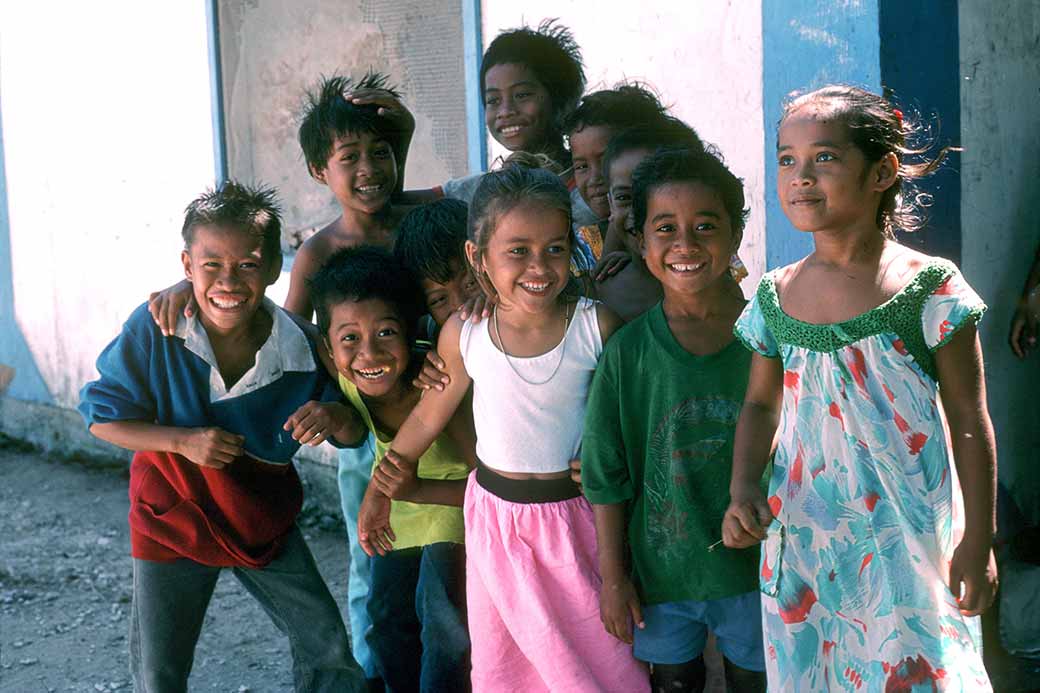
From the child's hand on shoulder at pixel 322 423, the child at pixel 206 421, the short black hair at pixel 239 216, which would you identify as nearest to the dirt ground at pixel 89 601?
the child at pixel 206 421

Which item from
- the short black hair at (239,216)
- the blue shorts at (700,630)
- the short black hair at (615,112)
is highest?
the short black hair at (615,112)

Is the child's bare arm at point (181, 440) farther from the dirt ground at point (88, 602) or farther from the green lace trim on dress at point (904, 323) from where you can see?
the green lace trim on dress at point (904, 323)

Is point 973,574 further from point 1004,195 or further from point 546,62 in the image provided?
point 546,62

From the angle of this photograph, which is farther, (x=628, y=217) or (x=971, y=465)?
(x=628, y=217)

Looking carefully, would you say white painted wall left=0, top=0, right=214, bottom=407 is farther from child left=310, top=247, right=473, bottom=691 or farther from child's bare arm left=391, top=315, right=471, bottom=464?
child's bare arm left=391, top=315, right=471, bottom=464

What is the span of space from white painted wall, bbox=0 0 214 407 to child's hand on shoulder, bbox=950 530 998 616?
169 inches

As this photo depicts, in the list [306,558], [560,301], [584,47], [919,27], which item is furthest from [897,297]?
[584,47]

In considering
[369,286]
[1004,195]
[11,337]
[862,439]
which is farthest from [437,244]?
[11,337]

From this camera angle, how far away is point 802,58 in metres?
2.83

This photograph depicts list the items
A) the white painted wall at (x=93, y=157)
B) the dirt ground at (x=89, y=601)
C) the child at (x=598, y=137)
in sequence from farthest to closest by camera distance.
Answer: the white painted wall at (x=93, y=157), the dirt ground at (x=89, y=601), the child at (x=598, y=137)

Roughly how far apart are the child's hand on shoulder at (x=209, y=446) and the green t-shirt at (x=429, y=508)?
326 millimetres

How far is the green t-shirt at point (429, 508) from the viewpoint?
2770 millimetres

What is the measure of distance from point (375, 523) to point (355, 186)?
977 mm

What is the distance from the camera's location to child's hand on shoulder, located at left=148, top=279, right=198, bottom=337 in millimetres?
2744
